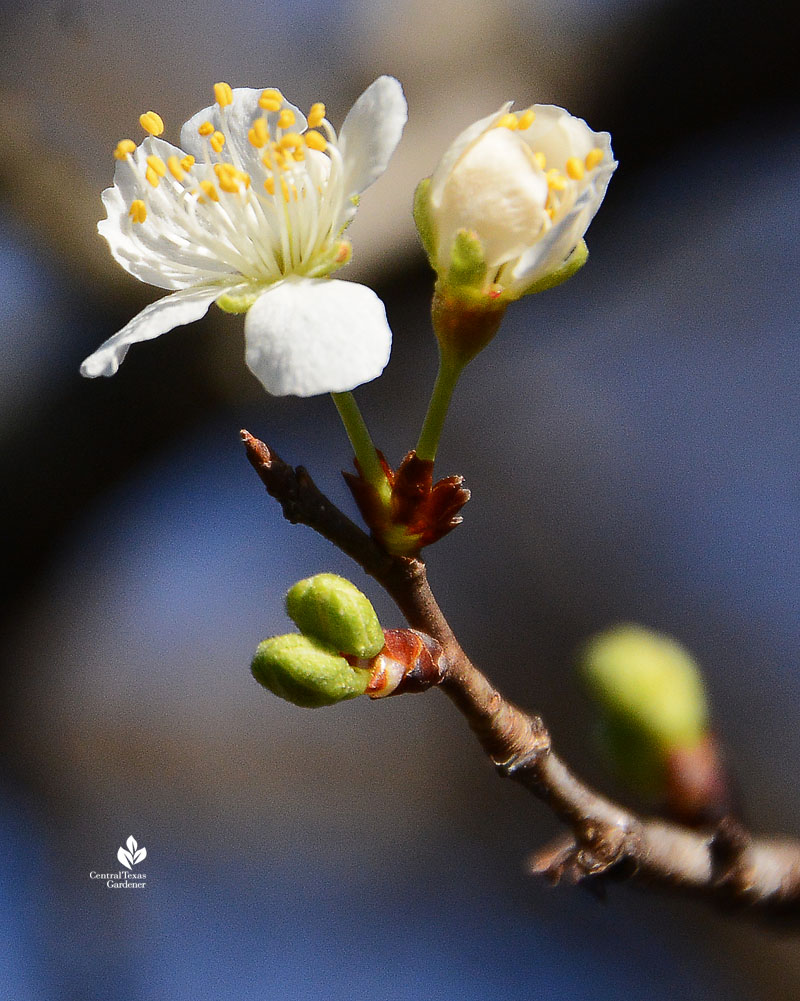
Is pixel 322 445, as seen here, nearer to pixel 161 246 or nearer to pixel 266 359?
pixel 161 246

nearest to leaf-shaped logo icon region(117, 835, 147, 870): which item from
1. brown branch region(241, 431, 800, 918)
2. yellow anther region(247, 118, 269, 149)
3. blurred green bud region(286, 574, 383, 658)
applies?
brown branch region(241, 431, 800, 918)

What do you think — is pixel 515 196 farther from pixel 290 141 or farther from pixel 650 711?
pixel 650 711

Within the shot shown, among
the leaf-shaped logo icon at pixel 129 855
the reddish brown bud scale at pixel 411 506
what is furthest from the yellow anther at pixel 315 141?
the leaf-shaped logo icon at pixel 129 855

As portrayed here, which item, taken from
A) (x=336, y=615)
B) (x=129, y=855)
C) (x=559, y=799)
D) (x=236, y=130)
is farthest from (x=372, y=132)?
(x=129, y=855)

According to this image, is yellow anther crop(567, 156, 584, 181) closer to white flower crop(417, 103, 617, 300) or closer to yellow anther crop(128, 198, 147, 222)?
white flower crop(417, 103, 617, 300)

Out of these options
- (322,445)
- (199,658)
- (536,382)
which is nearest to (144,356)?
(322,445)

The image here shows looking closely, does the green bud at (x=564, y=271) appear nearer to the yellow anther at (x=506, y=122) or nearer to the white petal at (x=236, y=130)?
the yellow anther at (x=506, y=122)
